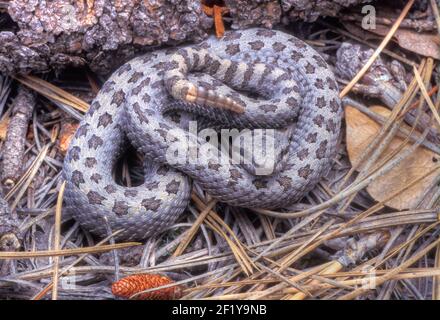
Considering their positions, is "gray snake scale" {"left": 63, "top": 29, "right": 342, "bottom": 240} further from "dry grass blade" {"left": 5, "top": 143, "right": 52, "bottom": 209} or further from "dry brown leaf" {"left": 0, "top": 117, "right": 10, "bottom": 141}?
"dry brown leaf" {"left": 0, "top": 117, "right": 10, "bottom": 141}

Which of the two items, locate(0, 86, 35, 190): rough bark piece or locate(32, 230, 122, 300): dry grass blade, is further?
locate(0, 86, 35, 190): rough bark piece

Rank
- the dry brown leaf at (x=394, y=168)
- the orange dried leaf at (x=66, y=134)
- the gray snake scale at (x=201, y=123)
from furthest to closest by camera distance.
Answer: the orange dried leaf at (x=66, y=134) < the gray snake scale at (x=201, y=123) < the dry brown leaf at (x=394, y=168)

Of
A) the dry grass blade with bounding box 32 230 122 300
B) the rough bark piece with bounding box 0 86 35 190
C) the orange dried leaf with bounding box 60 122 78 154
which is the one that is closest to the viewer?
the dry grass blade with bounding box 32 230 122 300

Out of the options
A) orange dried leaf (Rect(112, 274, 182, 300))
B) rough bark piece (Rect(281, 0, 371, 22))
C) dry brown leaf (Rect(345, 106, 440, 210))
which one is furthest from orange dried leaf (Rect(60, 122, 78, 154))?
dry brown leaf (Rect(345, 106, 440, 210))

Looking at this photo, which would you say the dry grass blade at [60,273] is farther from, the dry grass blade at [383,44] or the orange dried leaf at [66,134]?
the dry grass blade at [383,44]

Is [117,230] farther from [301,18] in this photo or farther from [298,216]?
[301,18]

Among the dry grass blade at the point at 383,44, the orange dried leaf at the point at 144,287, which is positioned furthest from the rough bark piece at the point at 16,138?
the dry grass blade at the point at 383,44

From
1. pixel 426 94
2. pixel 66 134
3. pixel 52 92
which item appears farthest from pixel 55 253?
pixel 426 94

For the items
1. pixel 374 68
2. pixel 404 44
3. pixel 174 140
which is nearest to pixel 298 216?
pixel 174 140

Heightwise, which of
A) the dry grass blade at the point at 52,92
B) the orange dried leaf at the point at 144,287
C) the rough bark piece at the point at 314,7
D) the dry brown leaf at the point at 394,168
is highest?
the rough bark piece at the point at 314,7
